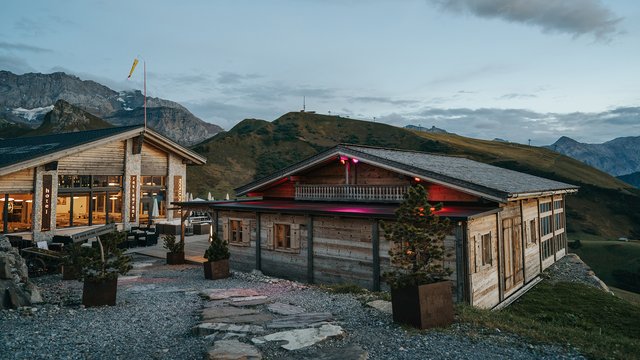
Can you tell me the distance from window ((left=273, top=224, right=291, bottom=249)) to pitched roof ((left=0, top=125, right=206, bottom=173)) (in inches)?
570

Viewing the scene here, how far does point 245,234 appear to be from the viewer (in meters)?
17.2

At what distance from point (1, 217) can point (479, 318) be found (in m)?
26.6

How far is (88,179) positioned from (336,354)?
23812 millimetres

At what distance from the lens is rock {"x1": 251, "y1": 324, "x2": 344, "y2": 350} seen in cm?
690

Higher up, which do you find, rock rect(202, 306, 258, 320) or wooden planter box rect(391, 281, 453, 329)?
wooden planter box rect(391, 281, 453, 329)

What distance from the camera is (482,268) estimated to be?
12383 mm

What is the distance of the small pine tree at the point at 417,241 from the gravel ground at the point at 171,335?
3.25 feet

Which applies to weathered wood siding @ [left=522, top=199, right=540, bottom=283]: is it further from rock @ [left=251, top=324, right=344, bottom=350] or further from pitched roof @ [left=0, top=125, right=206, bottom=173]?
pitched roof @ [left=0, top=125, right=206, bottom=173]

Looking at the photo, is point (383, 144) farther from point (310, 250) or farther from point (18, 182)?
point (310, 250)

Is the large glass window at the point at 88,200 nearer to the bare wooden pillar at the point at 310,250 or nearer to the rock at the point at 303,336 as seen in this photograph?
the bare wooden pillar at the point at 310,250

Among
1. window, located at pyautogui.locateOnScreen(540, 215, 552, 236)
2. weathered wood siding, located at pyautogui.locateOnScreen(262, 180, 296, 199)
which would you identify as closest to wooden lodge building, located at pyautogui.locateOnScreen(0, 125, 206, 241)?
weathered wood siding, located at pyautogui.locateOnScreen(262, 180, 296, 199)

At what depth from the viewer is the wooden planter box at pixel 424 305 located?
7.74 meters

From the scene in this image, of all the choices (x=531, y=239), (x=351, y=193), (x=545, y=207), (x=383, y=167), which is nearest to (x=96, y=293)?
(x=351, y=193)

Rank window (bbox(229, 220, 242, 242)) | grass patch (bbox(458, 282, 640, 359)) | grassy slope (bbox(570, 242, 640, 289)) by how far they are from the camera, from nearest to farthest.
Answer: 1. grass patch (bbox(458, 282, 640, 359))
2. window (bbox(229, 220, 242, 242))
3. grassy slope (bbox(570, 242, 640, 289))
